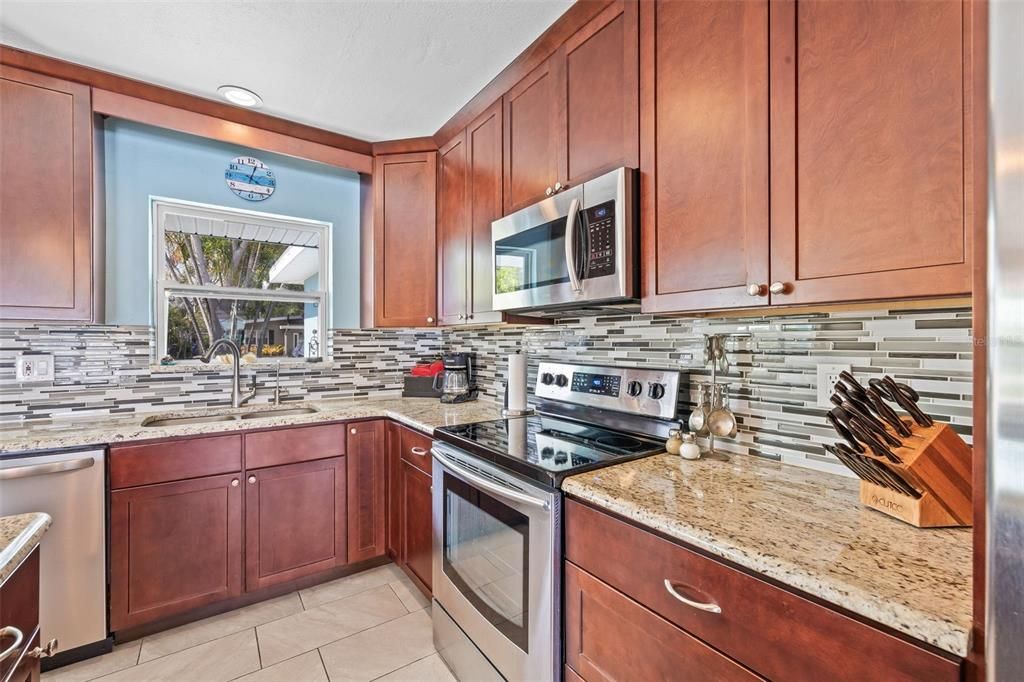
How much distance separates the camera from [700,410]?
1396mm

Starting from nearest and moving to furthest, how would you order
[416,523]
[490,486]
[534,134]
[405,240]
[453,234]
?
1. [490,486]
2. [534,134]
3. [416,523]
4. [453,234]
5. [405,240]

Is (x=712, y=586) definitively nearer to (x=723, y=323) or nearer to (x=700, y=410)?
(x=700, y=410)

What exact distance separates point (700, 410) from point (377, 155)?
2267mm

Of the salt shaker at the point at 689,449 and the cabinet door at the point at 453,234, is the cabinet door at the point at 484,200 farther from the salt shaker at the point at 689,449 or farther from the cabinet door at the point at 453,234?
the salt shaker at the point at 689,449

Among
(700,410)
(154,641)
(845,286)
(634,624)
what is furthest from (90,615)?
(845,286)

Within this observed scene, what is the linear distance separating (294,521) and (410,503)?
1.85ft

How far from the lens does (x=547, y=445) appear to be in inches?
61.4

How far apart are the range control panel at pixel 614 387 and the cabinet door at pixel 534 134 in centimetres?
75

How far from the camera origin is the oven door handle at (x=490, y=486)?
126 cm

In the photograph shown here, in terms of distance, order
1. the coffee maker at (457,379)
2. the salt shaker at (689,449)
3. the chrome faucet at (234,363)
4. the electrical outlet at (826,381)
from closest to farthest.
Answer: the electrical outlet at (826,381), the salt shaker at (689,449), the chrome faucet at (234,363), the coffee maker at (457,379)

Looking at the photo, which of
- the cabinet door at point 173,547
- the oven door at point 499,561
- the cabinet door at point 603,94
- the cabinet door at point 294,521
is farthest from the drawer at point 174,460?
the cabinet door at point 603,94

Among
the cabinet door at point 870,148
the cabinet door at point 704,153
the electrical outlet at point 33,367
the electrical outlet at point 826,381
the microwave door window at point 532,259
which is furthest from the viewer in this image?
Result: the electrical outlet at point 33,367

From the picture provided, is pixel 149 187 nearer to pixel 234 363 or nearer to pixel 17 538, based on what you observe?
pixel 234 363

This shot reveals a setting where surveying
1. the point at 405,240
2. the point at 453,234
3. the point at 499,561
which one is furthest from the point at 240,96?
the point at 499,561
